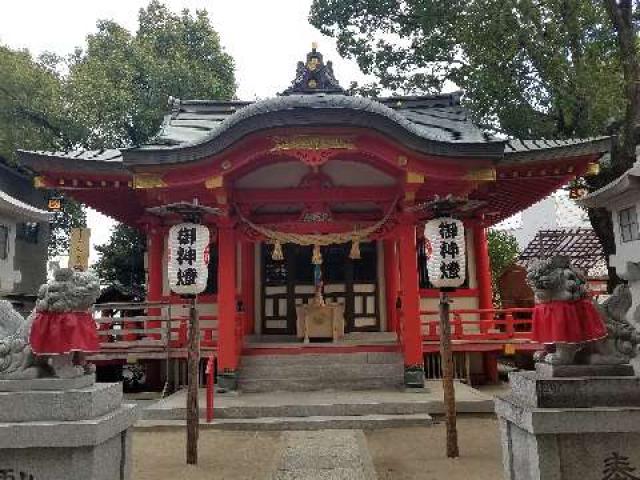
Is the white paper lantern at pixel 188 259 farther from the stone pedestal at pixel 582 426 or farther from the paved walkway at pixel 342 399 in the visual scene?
the stone pedestal at pixel 582 426

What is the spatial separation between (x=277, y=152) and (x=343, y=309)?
4.33 m

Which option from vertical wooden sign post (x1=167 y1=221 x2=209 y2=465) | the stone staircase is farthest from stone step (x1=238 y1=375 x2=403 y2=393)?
vertical wooden sign post (x1=167 y1=221 x2=209 y2=465)

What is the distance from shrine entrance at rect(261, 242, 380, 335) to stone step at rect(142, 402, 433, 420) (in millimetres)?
4135

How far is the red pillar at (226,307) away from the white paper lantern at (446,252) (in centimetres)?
408

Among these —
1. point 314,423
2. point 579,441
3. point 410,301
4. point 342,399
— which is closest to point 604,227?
point 410,301

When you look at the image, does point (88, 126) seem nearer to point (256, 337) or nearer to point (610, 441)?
point (256, 337)

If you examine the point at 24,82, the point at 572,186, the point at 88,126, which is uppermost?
the point at 24,82

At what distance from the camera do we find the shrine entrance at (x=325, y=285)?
12.6 meters

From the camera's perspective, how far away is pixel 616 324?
4574 millimetres

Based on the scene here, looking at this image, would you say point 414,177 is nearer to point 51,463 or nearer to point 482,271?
point 482,271

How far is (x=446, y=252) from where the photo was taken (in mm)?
7598

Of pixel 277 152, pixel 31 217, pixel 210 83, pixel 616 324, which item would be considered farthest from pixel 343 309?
pixel 210 83

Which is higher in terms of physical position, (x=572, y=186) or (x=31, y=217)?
(x=572, y=186)

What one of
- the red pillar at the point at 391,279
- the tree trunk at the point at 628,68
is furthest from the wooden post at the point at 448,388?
the tree trunk at the point at 628,68
